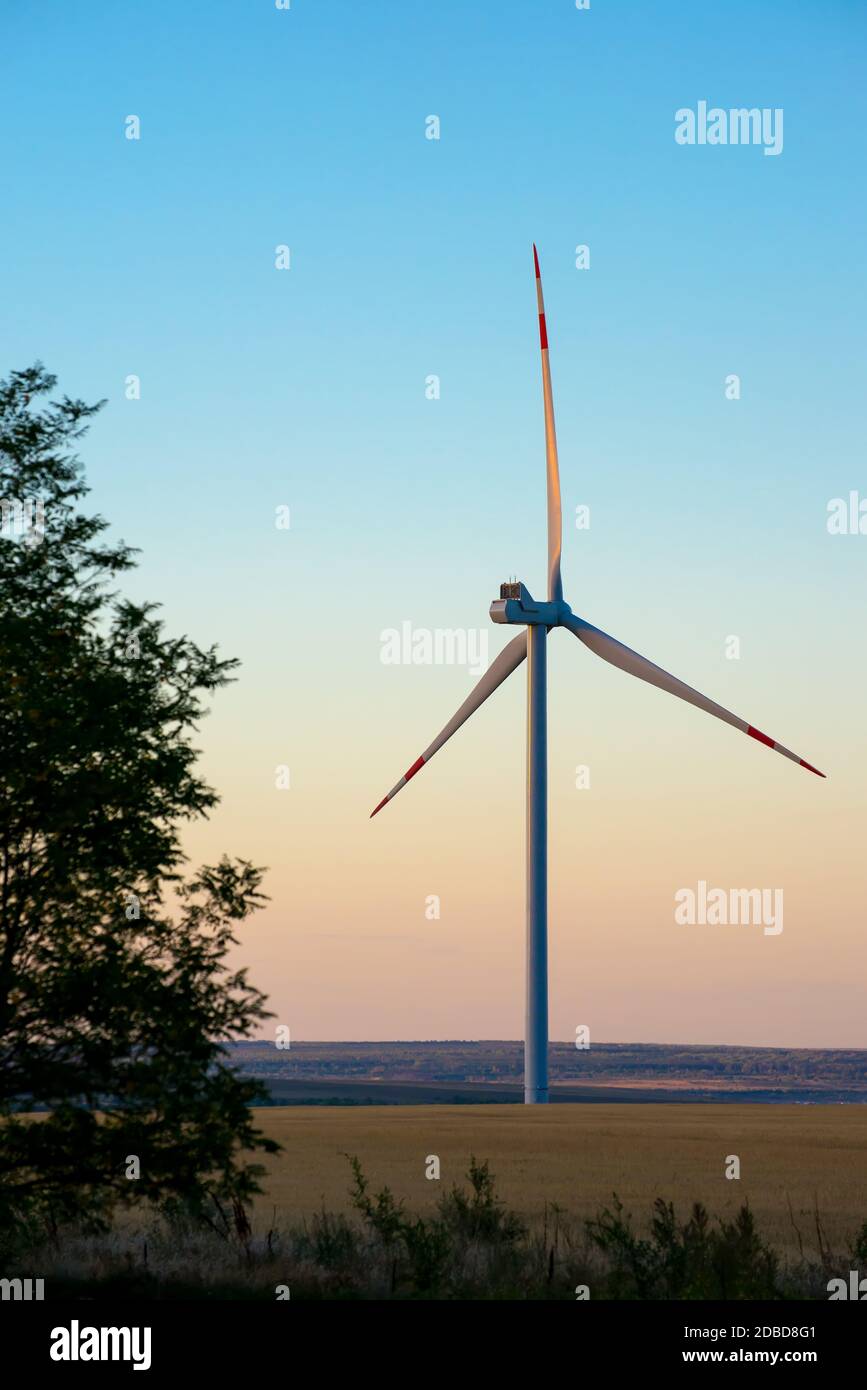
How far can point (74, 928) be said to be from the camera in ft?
88.0

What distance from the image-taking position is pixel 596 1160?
57.0m

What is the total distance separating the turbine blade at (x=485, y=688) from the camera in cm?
7575

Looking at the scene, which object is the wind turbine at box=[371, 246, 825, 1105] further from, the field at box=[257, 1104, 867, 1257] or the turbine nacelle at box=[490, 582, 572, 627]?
the field at box=[257, 1104, 867, 1257]

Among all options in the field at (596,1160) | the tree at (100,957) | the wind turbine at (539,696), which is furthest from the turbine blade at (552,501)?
the tree at (100,957)

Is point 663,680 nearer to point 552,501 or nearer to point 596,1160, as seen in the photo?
point 552,501

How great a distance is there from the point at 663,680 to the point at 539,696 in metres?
4.96

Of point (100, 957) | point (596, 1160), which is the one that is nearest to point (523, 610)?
point (596, 1160)

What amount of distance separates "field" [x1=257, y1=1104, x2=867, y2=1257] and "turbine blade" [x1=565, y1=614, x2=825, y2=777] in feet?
50.9

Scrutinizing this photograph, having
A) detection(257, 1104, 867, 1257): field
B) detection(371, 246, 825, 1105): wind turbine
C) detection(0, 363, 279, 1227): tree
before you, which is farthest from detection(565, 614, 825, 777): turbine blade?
detection(0, 363, 279, 1227): tree

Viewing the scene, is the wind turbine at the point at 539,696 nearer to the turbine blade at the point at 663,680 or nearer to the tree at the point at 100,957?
the turbine blade at the point at 663,680
